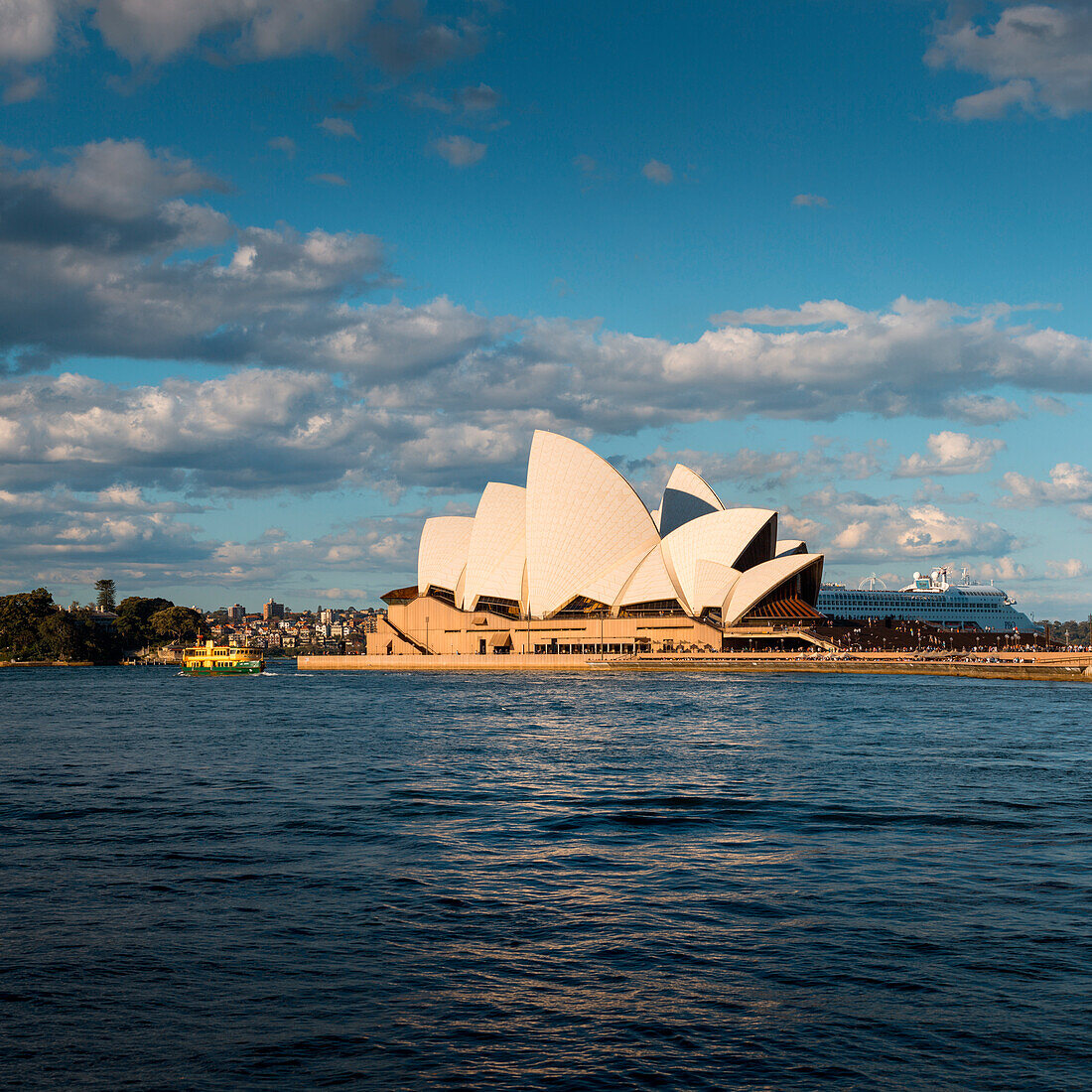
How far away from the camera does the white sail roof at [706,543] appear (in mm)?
86562

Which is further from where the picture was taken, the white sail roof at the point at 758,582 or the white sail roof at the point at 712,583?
the white sail roof at the point at 712,583

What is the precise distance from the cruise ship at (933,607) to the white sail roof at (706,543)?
6518 centimetres

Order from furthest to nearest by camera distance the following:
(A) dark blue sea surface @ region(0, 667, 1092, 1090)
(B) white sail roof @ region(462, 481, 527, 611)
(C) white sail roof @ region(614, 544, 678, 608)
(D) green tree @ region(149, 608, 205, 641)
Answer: (D) green tree @ region(149, 608, 205, 641) < (B) white sail roof @ region(462, 481, 527, 611) < (C) white sail roof @ region(614, 544, 678, 608) < (A) dark blue sea surface @ region(0, 667, 1092, 1090)

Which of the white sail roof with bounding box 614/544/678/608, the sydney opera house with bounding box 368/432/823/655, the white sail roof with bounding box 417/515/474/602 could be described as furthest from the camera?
the white sail roof with bounding box 417/515/474/602

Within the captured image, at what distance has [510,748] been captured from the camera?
29.7m

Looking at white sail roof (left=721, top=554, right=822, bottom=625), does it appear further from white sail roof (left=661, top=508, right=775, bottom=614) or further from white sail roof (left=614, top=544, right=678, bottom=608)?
white sail roof (left=614, top=544, right=678, bottom=608)

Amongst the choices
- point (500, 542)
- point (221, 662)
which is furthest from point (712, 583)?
point (221, 662)

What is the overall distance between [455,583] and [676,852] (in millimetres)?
95756

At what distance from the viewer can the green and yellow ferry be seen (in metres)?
97.0

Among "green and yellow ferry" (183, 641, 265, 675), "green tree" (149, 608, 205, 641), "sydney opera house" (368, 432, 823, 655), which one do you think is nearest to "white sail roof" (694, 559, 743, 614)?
"sydney opera house" (368, 432, 823, 655)

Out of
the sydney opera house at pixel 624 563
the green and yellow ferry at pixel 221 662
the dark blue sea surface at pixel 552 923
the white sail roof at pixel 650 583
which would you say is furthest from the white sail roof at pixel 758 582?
the dark blue sea surface at pixel 552 923

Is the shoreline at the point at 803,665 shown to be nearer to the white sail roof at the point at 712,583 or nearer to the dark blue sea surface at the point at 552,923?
the white sail roof at the point at 712,583

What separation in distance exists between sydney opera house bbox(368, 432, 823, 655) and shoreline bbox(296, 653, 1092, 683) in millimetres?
4386

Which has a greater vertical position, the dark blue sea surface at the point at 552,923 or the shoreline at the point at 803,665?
the dark blue sea surface at the point at 552,923
